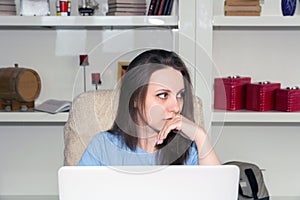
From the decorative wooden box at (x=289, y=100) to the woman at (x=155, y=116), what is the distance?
1439 millimetres

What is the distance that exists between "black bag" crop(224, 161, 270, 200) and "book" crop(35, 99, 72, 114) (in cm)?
96

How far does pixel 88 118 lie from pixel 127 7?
1252 mm

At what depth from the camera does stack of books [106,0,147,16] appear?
2367 millimetres

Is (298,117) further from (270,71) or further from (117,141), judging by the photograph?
(117,141)

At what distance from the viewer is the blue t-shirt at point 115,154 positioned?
36.7 inches

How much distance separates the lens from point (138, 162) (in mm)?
937

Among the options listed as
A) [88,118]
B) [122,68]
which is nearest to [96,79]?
[88,118]

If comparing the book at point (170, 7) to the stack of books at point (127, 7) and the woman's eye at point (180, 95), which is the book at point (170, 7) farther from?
the woman's eye at point (180, 95)

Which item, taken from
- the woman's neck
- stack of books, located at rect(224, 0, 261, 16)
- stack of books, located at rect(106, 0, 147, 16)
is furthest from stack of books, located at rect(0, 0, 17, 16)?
the woman's neck

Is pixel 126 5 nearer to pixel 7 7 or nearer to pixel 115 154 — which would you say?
pixel 7 7

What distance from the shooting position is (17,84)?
2.41 meters

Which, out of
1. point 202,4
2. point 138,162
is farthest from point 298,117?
Result: point 138,162

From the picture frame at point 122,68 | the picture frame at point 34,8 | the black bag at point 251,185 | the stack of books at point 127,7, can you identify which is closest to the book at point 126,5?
the stack of books at point 127,7

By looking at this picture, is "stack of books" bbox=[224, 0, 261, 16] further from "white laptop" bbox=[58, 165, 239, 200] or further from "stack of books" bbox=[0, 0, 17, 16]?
"white laptop" bbox=[58, 165, 239, 200]
